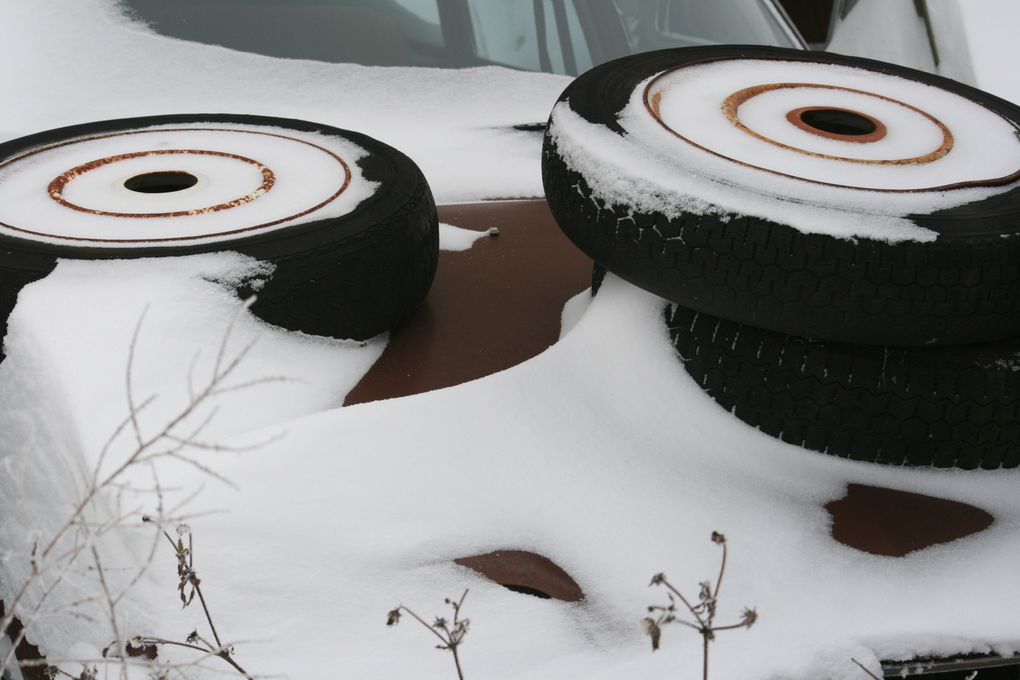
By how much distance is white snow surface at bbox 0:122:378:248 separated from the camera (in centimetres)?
215

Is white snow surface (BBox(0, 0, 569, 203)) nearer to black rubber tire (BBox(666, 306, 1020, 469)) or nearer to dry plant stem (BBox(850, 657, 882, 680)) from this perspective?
black rubber tire (BBox(666, 306, 1020, 469))

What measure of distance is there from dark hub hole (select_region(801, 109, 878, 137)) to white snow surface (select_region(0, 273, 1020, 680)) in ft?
1.75

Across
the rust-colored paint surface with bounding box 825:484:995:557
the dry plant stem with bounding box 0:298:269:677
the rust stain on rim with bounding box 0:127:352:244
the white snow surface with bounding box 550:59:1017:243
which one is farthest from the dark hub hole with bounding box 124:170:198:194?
the rust-colored paint surface with bounding box 825:484:995:557

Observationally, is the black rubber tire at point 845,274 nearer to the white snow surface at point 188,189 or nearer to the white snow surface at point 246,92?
the white snow surface at point 188,189

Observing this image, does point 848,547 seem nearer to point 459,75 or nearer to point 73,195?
point 73,195

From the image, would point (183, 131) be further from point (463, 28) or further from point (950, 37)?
point (950, 37)

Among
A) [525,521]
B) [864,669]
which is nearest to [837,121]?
[525,521]

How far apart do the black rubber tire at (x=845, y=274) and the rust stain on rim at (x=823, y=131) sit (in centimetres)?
21

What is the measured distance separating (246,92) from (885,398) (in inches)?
77.6

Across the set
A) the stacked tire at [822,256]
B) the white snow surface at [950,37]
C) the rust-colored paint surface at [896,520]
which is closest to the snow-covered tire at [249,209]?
the stacked tire at [822,256]

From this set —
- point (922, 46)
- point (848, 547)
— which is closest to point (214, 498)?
point (848, 547)

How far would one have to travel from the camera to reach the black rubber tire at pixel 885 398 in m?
1.86

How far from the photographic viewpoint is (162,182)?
2.39 m

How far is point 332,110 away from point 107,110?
591 millimetres
